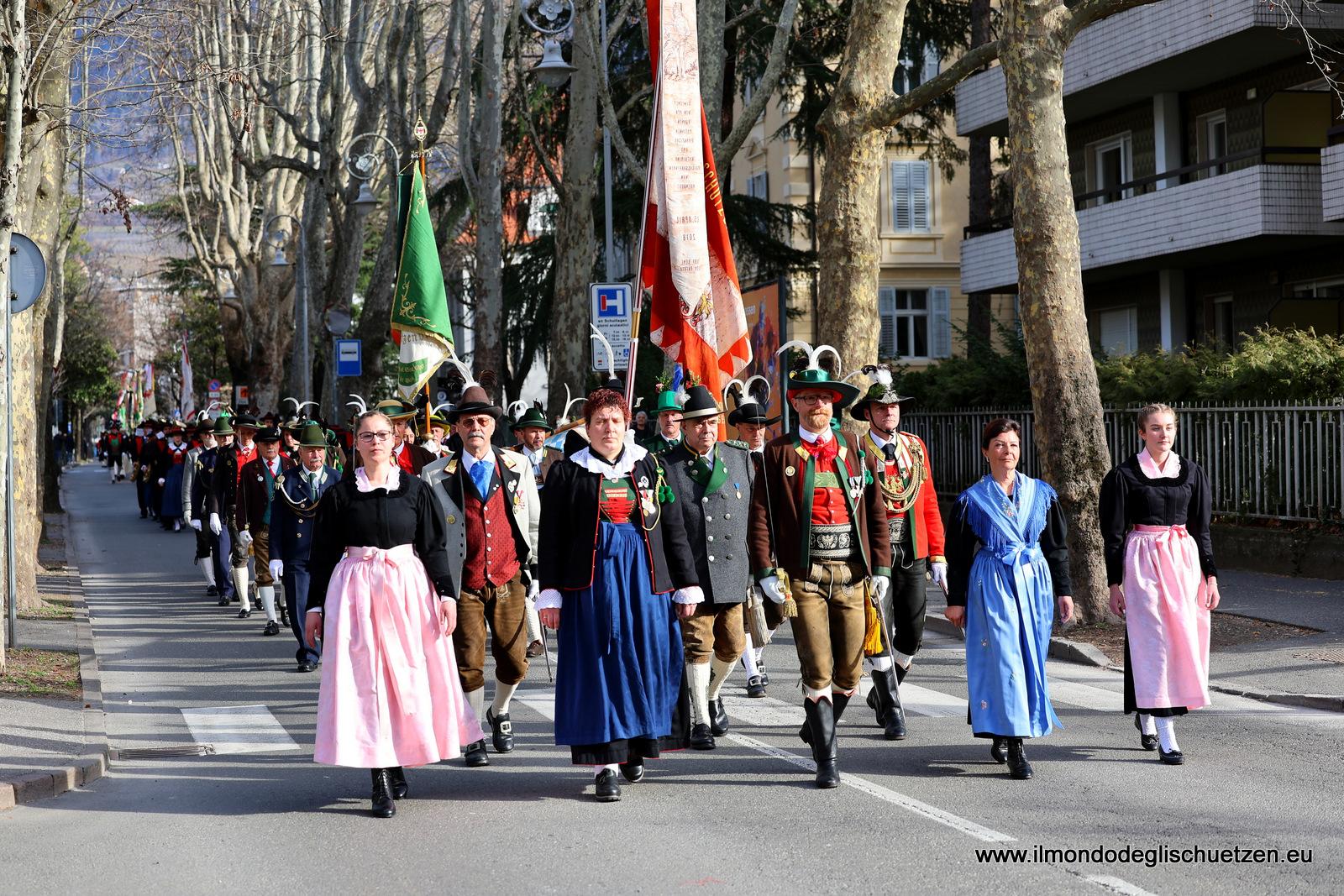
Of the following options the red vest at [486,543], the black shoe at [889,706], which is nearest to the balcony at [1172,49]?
the black shoe at [889,706]

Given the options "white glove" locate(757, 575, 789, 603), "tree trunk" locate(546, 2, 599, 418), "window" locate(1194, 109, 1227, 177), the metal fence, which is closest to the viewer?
"white glove" locate(757, 575, 789, 603)

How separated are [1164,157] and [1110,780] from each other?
2159cm

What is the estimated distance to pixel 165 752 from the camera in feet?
30.6

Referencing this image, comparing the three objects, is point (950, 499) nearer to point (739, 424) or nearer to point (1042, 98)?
point (1042, 98)

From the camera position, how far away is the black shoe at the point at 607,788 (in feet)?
25.0

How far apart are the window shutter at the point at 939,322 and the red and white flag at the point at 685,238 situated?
1159 inches

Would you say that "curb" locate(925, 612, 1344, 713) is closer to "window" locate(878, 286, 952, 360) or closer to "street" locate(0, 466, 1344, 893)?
"street" locate(0, 466, 1344, 893)

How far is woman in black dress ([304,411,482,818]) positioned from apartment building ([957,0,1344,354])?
705 inches

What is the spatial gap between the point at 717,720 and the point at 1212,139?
2114 cm

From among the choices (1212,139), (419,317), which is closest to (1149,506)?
(419,317)

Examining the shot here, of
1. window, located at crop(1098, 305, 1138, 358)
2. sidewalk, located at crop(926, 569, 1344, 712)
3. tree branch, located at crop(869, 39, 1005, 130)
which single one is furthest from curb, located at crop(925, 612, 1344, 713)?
window, located at crop(1098, 305, 1138, 358)

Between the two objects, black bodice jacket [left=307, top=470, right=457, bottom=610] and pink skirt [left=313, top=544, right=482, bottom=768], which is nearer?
pink skirt [left=313, top=544, right=482, bottom=768]

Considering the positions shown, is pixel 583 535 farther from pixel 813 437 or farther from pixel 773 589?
pixel 813 437

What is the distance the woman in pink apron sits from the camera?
8.43m
